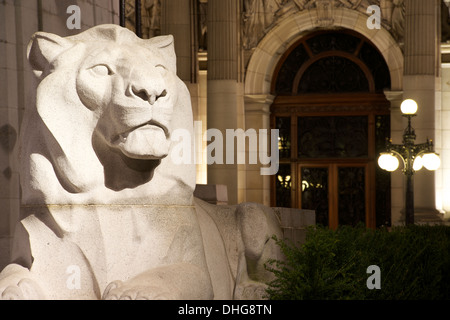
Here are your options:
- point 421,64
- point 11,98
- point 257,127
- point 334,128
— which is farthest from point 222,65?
point 11,98

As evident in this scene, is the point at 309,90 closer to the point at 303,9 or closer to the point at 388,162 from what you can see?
the point at 303,9

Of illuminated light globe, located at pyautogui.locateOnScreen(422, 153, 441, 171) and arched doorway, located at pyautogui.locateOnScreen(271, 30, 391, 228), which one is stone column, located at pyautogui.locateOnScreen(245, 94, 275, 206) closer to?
arched doorway, located at pyautogui.locateOnScreen(271, 30, 391, 228)

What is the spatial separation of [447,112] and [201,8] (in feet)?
30.3

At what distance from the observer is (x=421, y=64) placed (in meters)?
23.6

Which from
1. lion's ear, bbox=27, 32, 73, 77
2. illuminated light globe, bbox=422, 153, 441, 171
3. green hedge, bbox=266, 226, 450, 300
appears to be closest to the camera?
lion's ear, bbox=27, 32, 73, 77

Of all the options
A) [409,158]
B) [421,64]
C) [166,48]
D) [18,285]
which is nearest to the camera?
[18,285]

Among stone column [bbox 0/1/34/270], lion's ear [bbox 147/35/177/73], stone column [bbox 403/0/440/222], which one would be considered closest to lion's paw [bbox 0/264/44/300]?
lion's ear [bbox 147/35/177/73]

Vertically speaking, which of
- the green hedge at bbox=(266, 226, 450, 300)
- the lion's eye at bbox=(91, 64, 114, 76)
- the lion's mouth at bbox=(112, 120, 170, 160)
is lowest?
the green hedge at bbox=(266, 226, 450, 300)

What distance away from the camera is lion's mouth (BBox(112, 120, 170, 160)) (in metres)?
4.24

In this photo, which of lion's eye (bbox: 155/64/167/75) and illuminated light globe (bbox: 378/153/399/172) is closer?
lion's eye (bbox: 155/64/167/75)

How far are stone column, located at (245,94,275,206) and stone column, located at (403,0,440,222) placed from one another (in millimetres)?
5533

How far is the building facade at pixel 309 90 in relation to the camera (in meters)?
25.3

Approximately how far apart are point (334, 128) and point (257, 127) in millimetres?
2717

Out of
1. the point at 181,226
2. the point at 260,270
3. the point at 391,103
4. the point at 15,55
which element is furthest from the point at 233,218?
the point at 391,103
